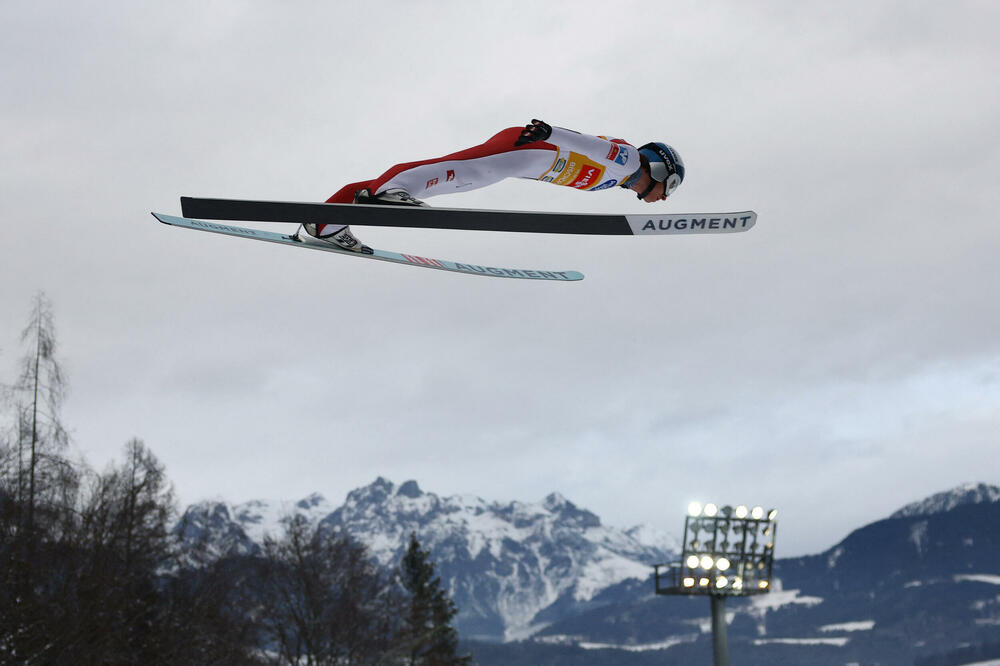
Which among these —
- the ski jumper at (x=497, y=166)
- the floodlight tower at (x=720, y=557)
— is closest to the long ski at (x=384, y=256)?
the ski jumper at (x=497, y=166)

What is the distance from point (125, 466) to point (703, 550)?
57.7 ft

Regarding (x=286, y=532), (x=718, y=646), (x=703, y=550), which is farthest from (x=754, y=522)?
(x=286, y=532)

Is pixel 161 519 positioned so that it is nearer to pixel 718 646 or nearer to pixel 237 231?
pixel 718 646

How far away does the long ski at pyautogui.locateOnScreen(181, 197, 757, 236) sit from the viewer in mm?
4859

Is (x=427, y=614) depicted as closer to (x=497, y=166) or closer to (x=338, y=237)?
(x=338, y=237)

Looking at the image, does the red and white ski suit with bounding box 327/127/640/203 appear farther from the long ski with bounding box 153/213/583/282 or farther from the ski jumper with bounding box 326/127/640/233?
the long ski with bounding box 153/213/583/282

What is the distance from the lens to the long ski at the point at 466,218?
4.86 m

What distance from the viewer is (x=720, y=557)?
23.0 m

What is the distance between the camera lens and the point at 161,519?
1129 inches

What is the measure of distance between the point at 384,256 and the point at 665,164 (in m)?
2.08

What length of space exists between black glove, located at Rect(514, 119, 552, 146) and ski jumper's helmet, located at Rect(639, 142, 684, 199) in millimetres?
974

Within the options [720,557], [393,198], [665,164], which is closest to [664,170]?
[665,164]

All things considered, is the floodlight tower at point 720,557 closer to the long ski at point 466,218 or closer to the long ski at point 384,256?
the long ski at point 384,256

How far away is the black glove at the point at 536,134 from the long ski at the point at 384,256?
157cm
